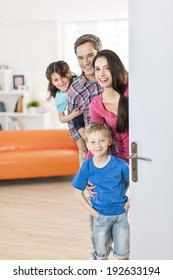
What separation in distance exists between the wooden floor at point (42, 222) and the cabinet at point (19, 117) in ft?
8.00

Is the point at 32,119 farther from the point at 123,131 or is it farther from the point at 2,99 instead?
the point at 123,131

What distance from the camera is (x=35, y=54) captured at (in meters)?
8.12

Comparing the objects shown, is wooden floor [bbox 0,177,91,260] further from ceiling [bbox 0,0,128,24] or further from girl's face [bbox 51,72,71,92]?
ceiling [bbox 0,0,128,24]

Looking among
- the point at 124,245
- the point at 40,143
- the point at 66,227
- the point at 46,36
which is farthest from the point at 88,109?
the point at 46,36

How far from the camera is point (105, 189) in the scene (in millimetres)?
2545

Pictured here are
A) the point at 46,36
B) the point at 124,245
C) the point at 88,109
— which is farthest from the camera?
the point at 46,36

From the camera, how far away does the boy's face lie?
2465 millimetres

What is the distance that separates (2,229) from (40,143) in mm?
2084

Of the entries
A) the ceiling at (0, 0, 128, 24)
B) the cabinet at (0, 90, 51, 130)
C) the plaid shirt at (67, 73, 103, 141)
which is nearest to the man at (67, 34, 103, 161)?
the plaid shirt at (67, 73, 103, 141)

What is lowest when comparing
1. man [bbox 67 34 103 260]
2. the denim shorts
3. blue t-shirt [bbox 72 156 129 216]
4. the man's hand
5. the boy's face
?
the denim shorts

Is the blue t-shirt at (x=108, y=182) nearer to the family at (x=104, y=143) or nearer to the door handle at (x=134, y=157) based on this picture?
the family at (x=104, y=143)

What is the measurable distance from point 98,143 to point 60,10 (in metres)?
4.62

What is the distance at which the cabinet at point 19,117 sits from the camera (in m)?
8.10

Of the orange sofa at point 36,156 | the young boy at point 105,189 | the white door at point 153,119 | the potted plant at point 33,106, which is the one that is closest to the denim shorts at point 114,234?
the young boy at point 105,189
